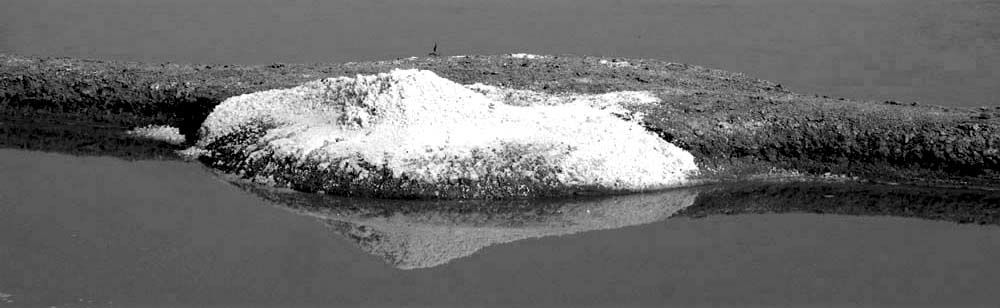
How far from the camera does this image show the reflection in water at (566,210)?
9.37 m

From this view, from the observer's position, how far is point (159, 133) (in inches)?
483

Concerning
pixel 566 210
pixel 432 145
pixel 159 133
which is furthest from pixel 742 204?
pixel 159 133

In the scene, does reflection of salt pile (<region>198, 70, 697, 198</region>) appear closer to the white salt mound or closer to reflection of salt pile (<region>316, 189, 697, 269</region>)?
reflection of salt pile (<region>316, 189, 697, 269</region>)

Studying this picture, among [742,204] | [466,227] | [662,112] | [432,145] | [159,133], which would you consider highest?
[662,112]

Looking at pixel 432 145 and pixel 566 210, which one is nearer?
pixel 566 210

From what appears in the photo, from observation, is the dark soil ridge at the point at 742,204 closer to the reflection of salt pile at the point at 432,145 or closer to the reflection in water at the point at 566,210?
the reflection in water at the point at 566,210

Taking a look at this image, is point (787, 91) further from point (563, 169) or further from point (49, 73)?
point (49, 73)

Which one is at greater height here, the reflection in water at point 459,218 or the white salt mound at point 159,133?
the white salt mound at point 159,133

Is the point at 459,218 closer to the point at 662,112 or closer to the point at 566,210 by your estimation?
the point at 566,210

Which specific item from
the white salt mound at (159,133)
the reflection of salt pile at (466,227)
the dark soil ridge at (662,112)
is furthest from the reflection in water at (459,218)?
the white salt mound at (159,133)

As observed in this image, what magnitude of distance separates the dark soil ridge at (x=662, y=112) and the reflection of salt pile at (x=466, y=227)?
0.89 metres

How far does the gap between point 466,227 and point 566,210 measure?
821 millimetres

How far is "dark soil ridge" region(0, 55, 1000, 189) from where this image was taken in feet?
35.1

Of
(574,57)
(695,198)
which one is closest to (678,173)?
(695,198)
